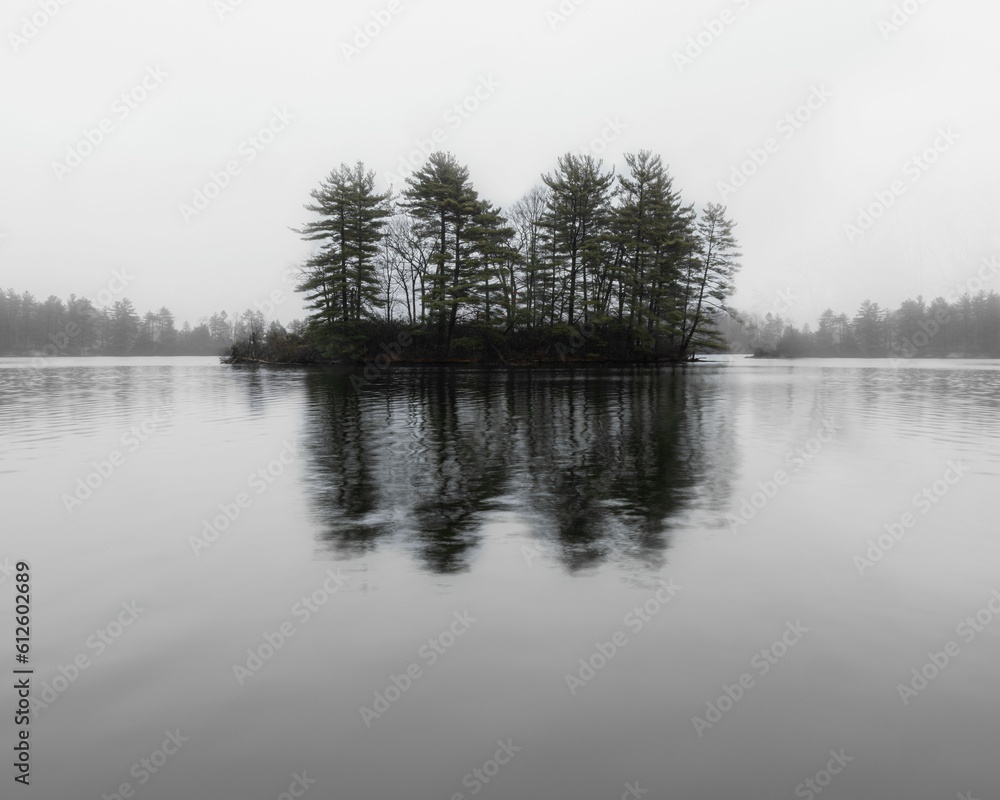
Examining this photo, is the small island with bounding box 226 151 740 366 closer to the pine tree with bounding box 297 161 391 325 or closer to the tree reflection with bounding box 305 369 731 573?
the pine tree with bounding box 297 161 391 325

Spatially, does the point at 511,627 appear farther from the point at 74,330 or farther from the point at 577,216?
the point at 74,330

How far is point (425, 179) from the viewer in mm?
59156

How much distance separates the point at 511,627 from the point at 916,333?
170 m

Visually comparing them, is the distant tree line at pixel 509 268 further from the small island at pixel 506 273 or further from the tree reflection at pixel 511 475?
the tree reflection at pixel 511 475

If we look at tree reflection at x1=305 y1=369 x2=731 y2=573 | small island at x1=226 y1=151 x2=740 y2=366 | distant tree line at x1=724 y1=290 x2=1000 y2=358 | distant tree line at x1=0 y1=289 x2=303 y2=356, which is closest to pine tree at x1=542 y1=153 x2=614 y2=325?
small island at x1=226 y1=151 x2=740 y2=366

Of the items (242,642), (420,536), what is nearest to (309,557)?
(420,536)

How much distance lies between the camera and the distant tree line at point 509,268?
5869 centimetres

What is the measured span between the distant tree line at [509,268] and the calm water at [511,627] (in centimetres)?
4863

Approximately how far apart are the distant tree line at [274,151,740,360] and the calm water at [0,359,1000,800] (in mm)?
48632

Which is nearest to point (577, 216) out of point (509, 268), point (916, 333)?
point (509, 268)

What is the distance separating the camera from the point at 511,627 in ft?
15.1

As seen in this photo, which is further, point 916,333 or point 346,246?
point 916,333

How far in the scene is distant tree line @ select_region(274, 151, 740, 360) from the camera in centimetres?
5869

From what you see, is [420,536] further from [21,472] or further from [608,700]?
[21,472]
